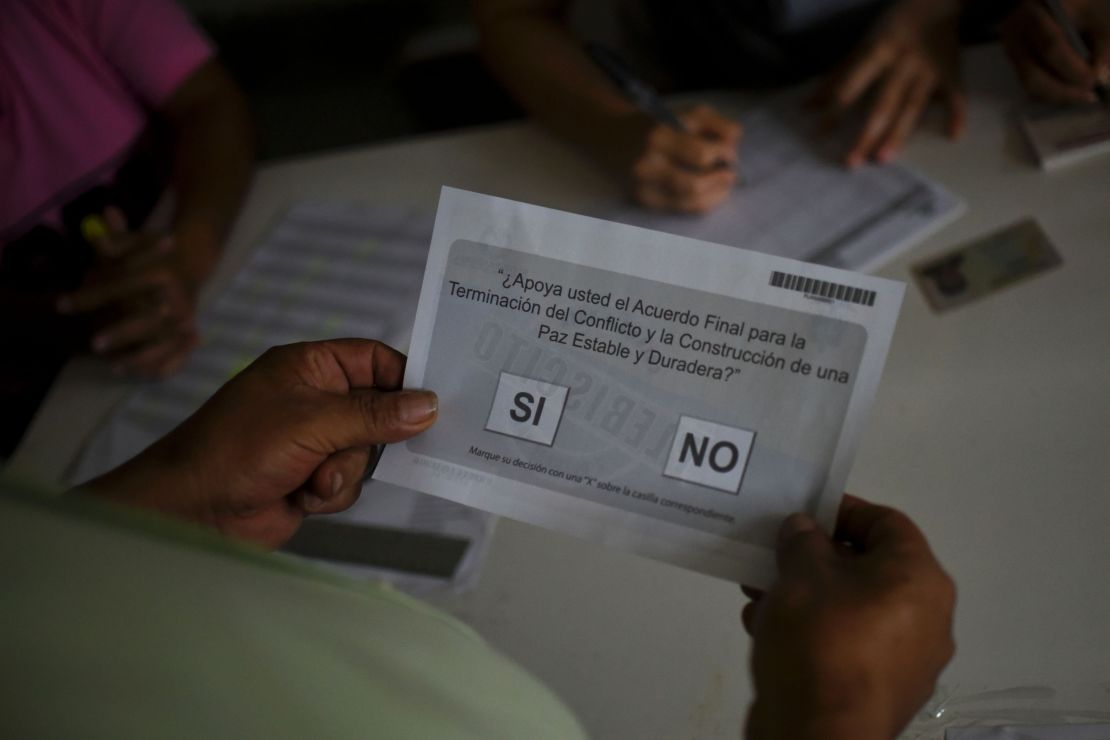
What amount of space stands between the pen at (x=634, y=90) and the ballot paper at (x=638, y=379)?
471mm

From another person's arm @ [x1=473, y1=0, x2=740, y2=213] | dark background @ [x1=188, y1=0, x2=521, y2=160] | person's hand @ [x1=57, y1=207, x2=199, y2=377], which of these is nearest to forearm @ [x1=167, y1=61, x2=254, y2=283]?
person's hand @ [x1=57, y1=207, x2=199, y2=377]

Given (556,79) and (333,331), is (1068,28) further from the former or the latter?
(333,331)

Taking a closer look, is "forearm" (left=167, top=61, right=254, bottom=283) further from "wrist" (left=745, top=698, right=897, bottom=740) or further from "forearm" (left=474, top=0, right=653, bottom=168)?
"wrist" (left=745, top=698, right=897, bottom=740)

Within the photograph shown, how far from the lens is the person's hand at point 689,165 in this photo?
867 mm

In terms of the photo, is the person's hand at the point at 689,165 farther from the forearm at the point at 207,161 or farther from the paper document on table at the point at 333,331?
the forearm at the point at 207,161

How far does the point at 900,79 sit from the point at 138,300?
963mm

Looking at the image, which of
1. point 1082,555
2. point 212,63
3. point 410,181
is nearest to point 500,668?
point 1082,555

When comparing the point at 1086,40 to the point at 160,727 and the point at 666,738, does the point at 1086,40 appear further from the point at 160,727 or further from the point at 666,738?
the point at 160,727

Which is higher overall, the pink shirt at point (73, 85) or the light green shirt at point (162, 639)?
the pink shirt at point (73, 85)

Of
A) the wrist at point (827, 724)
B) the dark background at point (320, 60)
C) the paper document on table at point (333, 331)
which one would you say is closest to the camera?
the wrist at point (827, 724)

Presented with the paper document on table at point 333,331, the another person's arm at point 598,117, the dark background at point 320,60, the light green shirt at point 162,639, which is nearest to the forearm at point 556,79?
the another person's arm at point 598,117

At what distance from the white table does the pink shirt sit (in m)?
0.32

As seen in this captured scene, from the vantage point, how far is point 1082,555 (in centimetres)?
62

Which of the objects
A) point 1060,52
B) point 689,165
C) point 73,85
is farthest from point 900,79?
point 73,85
